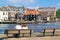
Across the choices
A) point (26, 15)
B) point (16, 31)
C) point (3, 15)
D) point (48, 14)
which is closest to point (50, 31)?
point (16, 31)

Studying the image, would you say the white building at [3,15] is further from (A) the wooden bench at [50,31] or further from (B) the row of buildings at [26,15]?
(A) the wooden bench at [50,31]

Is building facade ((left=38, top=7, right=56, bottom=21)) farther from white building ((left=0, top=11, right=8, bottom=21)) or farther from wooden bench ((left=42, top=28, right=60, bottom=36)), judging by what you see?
wooden bench ((left=42, top=28, right=60, bottom=36))

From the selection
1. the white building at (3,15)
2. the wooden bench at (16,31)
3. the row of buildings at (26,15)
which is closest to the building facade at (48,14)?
the row of buildings at (26,15)

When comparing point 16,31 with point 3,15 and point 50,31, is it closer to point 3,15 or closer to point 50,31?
point 50,31

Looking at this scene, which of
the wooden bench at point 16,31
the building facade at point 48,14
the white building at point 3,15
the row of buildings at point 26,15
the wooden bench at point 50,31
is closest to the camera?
the wooden bench at point 16,31

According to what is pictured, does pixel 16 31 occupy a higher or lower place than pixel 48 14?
higher

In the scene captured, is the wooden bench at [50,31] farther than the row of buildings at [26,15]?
No

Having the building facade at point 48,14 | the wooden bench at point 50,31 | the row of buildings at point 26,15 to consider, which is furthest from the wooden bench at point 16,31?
the building facade at point 48,14

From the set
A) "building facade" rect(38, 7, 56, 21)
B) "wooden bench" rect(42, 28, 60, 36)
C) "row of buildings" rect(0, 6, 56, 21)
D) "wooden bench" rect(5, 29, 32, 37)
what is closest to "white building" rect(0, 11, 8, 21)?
"row of buildings" rect(0, 6, 56, 21)

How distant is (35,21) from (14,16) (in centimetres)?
1401

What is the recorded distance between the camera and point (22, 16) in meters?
118

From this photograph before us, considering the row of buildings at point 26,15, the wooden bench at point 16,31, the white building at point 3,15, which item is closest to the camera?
the wooden bench at point 16,31

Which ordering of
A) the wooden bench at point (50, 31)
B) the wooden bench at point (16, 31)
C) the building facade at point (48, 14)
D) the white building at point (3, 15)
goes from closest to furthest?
the wooden bench at point (16, 31), the wooden bench at point (50, 31), the white building at point (3, 15), the building facade at point (48, 14)

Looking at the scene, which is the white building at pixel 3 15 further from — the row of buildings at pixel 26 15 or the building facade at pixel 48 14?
the building facade at pixel 48 14
